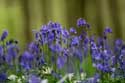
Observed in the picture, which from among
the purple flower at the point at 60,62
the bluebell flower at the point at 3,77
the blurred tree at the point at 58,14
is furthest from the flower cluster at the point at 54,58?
the blurred tree at the point at 58,14

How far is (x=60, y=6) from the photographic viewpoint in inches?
205

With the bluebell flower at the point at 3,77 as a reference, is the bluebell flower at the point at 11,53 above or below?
above

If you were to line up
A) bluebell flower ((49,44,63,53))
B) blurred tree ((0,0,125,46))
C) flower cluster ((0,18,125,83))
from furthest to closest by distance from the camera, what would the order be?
blurred tree ((0,0,125,46)) < bluebell flower ((49,44,63,53)) < flower cluster ((0,18,125,83))

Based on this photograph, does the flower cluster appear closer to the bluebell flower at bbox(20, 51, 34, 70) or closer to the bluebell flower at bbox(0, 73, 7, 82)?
the bluebell flower at bbox(20, 51, 34, 70)

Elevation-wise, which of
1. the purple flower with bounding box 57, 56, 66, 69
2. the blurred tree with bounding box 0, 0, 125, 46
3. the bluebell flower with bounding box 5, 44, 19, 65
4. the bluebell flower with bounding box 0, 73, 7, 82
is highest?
the blurred tree with bounding box 0, 0, 125, 46

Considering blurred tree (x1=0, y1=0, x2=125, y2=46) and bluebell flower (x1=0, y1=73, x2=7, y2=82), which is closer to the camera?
bluebell flower (x1=0, y1=73, x2=7, y2=82)

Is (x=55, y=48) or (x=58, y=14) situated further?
(x=58, y=14)

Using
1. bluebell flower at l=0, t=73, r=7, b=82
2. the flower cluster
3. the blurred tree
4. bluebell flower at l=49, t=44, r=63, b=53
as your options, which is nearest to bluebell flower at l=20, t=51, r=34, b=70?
the flower cluster

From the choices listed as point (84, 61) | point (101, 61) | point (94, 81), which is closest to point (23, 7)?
point (84, 61)

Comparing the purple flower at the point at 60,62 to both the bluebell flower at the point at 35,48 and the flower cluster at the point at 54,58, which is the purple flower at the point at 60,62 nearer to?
the flower cluster at the point at 54,58

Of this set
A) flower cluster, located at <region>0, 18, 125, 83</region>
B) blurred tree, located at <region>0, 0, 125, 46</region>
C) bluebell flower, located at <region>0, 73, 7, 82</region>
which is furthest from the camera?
blurred tree, located at <region>0, 0, 125, 46</region>

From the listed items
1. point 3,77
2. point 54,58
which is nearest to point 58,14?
point 54,58

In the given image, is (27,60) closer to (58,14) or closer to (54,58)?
(54,58)

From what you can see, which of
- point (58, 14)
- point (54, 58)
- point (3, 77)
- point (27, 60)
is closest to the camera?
point (3, 77)
